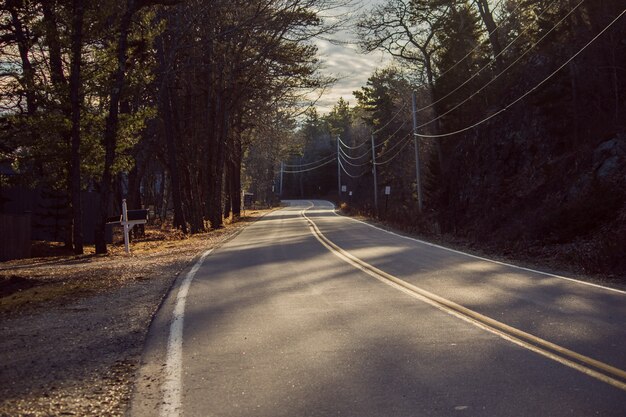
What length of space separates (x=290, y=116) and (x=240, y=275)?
30487 mm

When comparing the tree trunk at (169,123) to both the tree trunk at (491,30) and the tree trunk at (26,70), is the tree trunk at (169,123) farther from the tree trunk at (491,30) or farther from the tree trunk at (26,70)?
the tree trunk at (491,30)

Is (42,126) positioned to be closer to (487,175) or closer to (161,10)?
(161,10)

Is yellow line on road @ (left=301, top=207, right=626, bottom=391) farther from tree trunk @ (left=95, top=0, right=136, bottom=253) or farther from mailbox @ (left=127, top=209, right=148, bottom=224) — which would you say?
mailbox @ (left=127, top=209, right=148, bottom=224)

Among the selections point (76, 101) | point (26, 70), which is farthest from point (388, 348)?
point (26, 70)

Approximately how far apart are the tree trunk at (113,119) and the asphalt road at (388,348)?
338 inches

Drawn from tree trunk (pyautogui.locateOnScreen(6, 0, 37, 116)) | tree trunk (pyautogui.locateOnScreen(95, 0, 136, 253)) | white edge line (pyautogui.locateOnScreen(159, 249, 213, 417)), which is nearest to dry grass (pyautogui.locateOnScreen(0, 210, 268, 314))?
tree trunk (pyautogui.locateOnScreen(95, 0, 136, 253))

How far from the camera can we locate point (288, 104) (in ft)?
130

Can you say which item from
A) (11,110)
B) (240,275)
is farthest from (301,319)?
(11,110)

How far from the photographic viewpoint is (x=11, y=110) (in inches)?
826

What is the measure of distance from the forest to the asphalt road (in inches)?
211

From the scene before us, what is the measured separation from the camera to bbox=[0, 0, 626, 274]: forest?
18.8 metres

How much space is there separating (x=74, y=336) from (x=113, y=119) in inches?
496

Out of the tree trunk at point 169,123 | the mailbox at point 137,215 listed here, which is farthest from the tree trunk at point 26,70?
the tree trunk at point 169,123

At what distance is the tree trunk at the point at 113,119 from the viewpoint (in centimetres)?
1845
